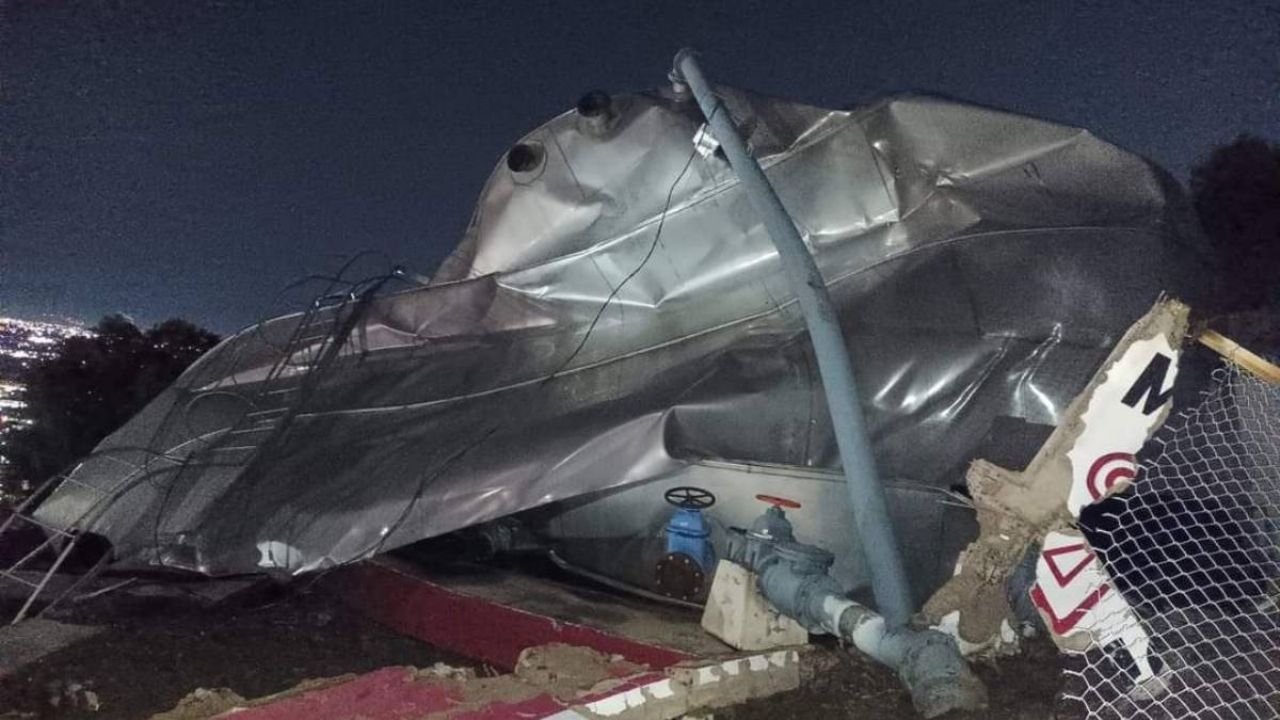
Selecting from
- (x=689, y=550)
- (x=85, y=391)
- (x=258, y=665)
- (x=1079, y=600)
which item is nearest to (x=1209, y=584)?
(x=1079, y=600)

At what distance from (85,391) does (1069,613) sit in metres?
10.7

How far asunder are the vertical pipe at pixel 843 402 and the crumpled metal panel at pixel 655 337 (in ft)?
3.38

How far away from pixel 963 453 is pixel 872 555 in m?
1.29

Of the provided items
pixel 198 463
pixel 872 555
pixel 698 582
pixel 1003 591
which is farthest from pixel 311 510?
pixel 1003 591

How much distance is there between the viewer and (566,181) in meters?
5.68

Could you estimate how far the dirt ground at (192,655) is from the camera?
4.29m

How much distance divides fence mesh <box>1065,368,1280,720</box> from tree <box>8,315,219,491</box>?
851cm

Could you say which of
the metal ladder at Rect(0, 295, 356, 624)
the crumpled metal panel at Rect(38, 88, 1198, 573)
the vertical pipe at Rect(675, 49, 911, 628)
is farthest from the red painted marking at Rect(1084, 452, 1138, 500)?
the metal ladder at Rect(0, 295, 356, 624)

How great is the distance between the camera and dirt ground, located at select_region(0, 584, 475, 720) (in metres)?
4.29

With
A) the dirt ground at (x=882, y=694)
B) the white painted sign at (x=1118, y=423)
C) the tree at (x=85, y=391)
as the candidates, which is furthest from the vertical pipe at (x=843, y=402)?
the tree at (x=85, y=391)

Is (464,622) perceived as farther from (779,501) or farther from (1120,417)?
(1120,417)

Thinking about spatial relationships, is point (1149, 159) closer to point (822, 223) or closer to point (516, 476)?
point (822, 223)

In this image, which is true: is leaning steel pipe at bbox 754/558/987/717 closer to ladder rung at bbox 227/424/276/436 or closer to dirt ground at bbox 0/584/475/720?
dirt ground at bbox 0/584/475/720

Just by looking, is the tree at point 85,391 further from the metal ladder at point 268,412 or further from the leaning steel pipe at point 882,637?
the leaning steel pipe at point 882,637
